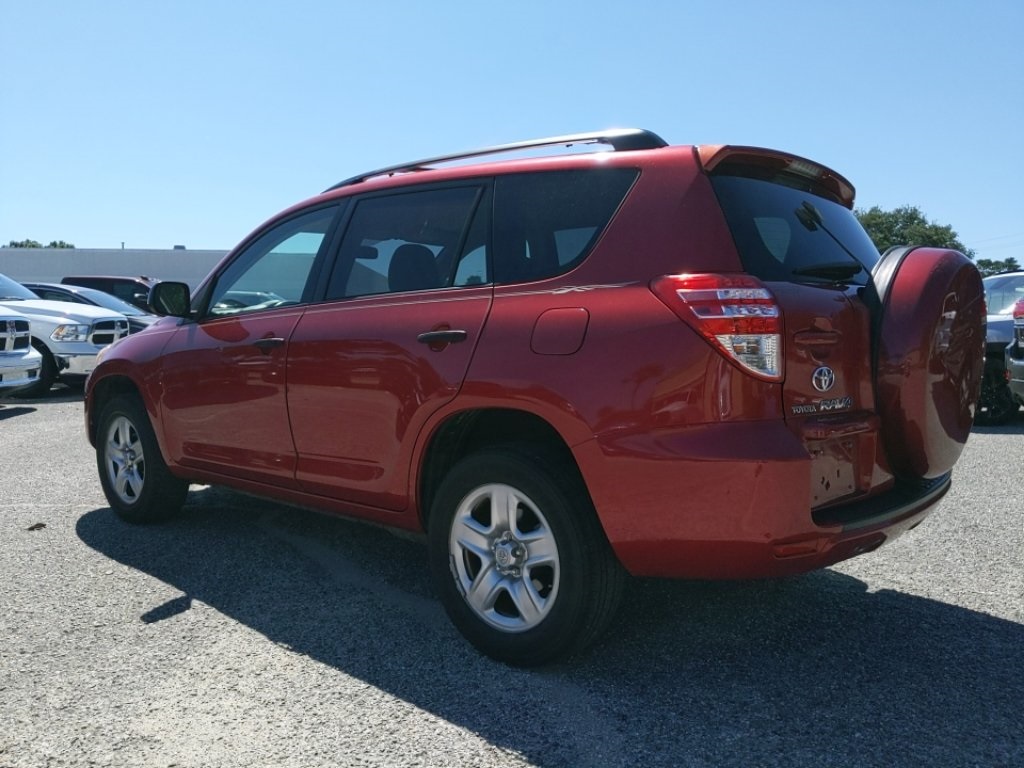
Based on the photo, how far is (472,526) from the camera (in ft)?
10.7

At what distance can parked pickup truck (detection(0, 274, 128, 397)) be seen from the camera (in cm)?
1213

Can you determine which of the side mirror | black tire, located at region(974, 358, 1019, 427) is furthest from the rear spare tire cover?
black tire, located at region(974, 358, 1019, 427)

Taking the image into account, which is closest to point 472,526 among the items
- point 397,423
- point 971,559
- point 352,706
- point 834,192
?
point 397,423

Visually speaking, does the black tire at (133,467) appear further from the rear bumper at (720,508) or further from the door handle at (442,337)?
the rear bumper at (720,508)

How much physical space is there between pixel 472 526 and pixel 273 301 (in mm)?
1742

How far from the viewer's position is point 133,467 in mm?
5211

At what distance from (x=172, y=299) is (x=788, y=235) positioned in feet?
10.8

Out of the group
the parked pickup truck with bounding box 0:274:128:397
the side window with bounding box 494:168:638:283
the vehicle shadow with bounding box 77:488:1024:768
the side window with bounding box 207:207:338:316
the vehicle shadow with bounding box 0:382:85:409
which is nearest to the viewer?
the vehicle shadow with bounding box 77:488:1024:768

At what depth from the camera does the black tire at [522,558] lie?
296cm

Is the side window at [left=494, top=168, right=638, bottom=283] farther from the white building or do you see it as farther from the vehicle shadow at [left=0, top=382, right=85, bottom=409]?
the white building

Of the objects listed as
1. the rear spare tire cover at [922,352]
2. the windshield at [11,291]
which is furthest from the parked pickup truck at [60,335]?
the rear spare tire cover at [922,352]

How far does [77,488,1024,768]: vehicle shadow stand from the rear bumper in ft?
1.50

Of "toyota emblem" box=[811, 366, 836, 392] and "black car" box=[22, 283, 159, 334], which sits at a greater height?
"toyota emblem" box=[811, 366, 836, 392]

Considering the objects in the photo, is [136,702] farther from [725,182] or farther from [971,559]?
[971,559]
